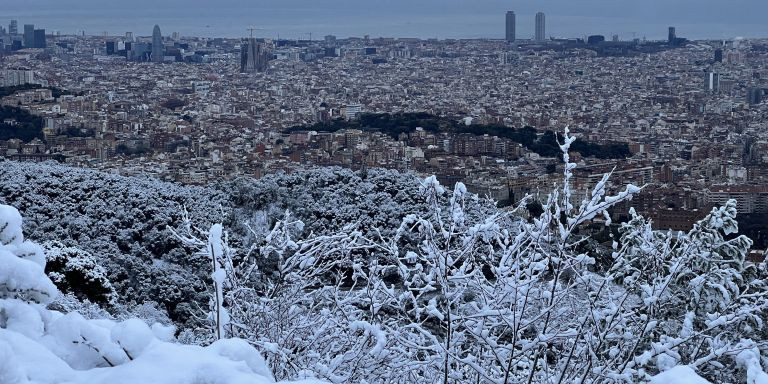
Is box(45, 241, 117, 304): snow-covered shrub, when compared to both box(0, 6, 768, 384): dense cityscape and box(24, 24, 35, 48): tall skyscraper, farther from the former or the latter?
box(24, 24, 35, 48): tall skyscraper

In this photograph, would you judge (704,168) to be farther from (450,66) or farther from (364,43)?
(364,43)

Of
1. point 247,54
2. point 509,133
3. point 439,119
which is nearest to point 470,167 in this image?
point 509,133

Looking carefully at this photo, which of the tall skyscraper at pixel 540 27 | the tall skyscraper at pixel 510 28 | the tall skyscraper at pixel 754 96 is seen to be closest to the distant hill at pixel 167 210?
the tall skyscraper at pixel 754 96

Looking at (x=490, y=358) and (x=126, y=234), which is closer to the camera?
(x=490, y=358)

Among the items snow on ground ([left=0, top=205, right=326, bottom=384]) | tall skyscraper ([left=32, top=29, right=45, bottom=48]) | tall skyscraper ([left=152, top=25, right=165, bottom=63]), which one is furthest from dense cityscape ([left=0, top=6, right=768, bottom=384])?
tall skyscraper ([left=152, top=25, right=165, bottom=63])

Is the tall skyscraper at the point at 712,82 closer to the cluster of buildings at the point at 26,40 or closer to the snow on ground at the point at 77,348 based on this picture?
the cluster of buildings at the point at 26,40

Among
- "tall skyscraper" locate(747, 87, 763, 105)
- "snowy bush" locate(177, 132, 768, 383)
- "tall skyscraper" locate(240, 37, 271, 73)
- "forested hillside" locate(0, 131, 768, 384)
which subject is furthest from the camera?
"tall skyscraper" locate(240, 37, 271, 73)

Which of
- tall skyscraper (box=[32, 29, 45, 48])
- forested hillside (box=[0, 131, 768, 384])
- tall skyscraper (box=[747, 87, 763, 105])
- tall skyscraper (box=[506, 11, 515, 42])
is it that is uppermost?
tall skyscraper (box=[506, 11, 515, 42])
